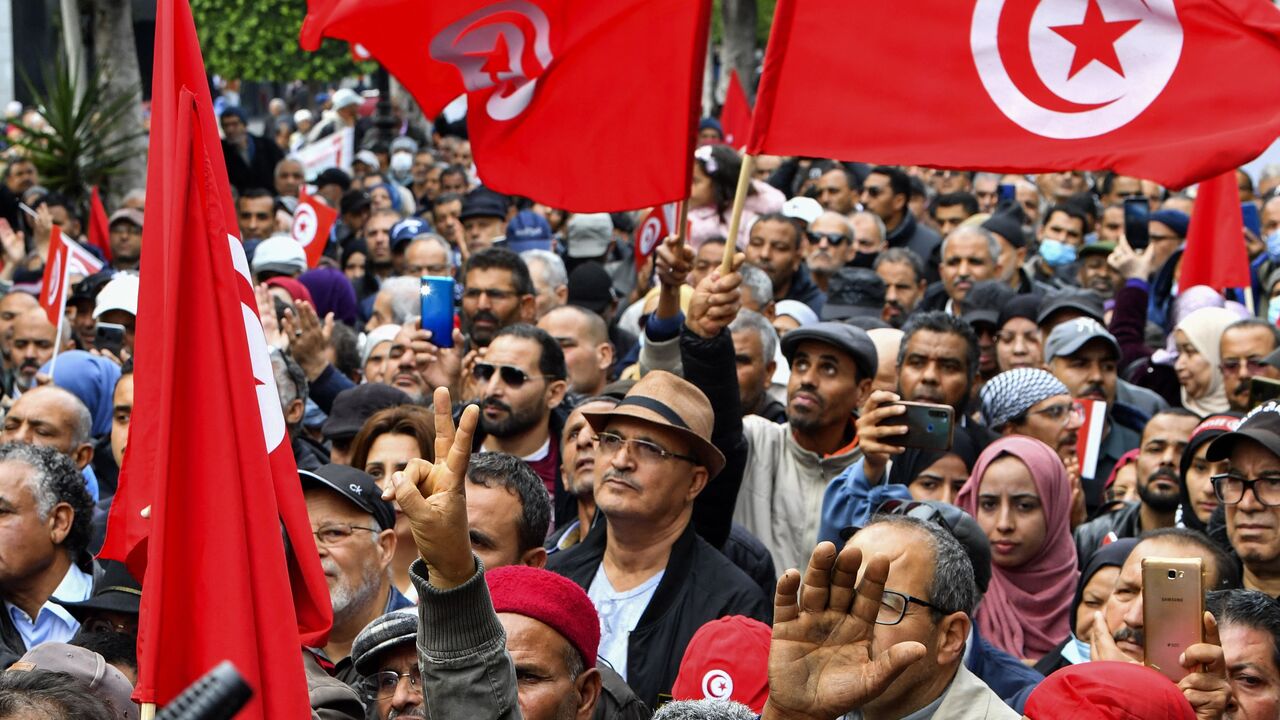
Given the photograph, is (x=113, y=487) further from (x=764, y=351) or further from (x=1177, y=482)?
(x=1177, y=482)

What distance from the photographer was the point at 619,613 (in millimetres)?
5191

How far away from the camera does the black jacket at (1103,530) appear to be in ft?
21.4

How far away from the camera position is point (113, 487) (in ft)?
25.5

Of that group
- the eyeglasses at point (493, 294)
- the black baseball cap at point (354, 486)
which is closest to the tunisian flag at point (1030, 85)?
the black baseball cap at point (354, 486)

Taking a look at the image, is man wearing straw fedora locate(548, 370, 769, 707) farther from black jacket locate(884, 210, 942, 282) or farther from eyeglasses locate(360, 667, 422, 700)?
black jacket locate(884, 210, 942, 282)

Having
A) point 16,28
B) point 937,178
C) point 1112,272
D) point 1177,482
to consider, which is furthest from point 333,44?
point 1177,482

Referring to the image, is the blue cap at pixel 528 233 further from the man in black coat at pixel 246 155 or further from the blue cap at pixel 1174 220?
the man in black coat at pixel 246 155

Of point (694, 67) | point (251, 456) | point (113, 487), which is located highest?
point (694, 67)

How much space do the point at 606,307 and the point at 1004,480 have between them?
175 inches

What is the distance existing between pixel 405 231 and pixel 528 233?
0.96 m

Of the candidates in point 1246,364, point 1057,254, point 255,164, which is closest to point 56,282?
point 1246,364

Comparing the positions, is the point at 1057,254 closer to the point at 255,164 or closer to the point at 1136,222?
the point at 1136,222

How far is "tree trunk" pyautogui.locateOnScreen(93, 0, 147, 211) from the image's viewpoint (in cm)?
1658

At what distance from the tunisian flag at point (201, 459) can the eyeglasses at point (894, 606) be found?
126 cm
